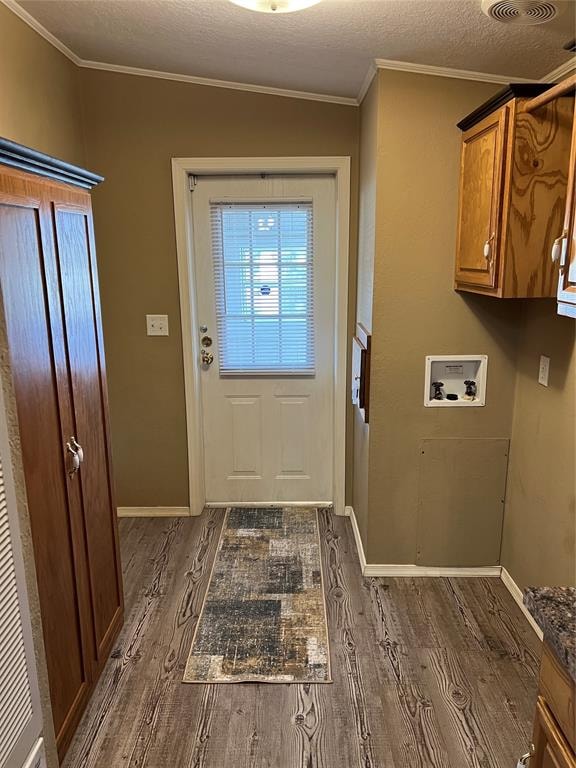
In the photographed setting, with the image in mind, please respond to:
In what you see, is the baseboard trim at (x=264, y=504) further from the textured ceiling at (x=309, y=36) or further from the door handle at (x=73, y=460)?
the textured ceiling at (x=309, y=36)

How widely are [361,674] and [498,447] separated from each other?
3.99 feet

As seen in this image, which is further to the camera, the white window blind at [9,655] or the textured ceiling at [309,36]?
the textured ceiling at [309,36]

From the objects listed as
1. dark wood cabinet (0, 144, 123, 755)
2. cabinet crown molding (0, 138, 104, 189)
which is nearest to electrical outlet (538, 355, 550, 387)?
dark wood cabinet (0, 144, 123, 755)

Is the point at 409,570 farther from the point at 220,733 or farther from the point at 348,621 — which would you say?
the point at 220,733

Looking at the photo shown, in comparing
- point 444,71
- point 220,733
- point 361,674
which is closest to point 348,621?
point 361,674

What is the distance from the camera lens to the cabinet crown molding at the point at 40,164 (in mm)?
1342

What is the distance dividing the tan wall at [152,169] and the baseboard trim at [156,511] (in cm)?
51

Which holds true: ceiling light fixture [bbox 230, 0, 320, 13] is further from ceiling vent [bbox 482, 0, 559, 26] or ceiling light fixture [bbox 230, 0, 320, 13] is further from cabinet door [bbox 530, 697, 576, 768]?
cabinet door [bbox 530, 697, 576, 768]

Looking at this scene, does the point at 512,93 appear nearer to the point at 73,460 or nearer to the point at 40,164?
the point at 40,164

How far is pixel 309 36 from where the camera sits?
2.02m

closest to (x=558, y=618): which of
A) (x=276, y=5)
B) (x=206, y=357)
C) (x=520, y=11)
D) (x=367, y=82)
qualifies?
(x=520, y=11)

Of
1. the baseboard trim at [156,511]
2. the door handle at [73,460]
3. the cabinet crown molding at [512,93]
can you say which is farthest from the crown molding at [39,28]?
the baseboard trim at [156,511]

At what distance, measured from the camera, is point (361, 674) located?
2.08 m

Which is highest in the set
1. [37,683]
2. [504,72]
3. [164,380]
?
[504,72]
